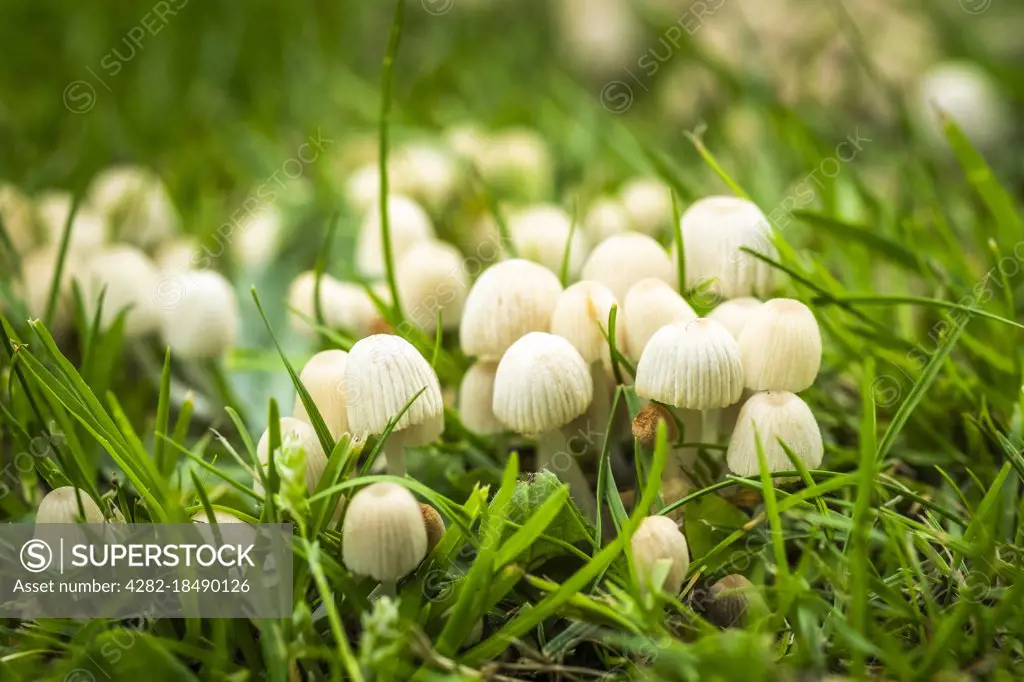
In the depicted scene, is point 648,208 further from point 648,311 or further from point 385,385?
point 385,385

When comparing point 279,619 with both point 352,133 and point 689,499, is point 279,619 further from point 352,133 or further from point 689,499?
point 352,133

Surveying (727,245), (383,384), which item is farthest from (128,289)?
(727,245)

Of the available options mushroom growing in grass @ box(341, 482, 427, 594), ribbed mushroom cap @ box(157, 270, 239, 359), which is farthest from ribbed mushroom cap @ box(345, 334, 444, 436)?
ribbed mushroom cap @ box(157, 270, 239, 359)

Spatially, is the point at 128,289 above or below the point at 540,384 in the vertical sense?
above

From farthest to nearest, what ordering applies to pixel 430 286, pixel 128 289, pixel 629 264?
pixel 128 289 → pixel 430 286 → pixel 629 264

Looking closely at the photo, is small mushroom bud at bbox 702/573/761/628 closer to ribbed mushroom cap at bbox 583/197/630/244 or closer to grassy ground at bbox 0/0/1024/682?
grassy ground at bbox 0/0/1024/682

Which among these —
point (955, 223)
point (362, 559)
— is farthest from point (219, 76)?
point (362, 559)
